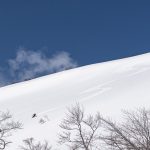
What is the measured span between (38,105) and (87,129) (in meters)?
11.5

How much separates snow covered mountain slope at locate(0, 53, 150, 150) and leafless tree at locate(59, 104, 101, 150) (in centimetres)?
108

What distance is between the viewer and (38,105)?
39.3 meters

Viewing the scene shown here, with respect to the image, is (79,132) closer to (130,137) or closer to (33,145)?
(33,145)

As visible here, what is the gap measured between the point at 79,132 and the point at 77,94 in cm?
1192

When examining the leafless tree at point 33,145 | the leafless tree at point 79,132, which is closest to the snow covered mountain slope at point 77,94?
Answer: the leafless tree at point 33,145

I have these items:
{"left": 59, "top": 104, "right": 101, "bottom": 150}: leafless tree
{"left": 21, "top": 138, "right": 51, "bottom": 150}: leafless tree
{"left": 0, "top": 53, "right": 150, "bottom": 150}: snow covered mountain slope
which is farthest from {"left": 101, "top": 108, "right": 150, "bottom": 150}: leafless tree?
{"left": 0, "top": 53, "right": 150, "bottom": 150}: snow covered mountain slope

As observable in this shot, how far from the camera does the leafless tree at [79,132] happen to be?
83.5 feet

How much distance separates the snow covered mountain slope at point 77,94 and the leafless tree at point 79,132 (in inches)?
42.7

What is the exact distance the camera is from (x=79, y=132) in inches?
1106

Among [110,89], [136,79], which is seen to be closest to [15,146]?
[110,89]

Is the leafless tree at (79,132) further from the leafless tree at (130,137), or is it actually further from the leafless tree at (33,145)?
the leafless tree at (130,137)

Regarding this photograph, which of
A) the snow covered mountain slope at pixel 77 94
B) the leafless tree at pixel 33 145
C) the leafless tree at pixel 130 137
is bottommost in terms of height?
the leafless tree at pixel 130 137

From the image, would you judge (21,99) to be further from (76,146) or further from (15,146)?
(76,146)

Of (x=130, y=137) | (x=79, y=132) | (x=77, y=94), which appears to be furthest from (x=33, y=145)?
(x=130, y=137)
